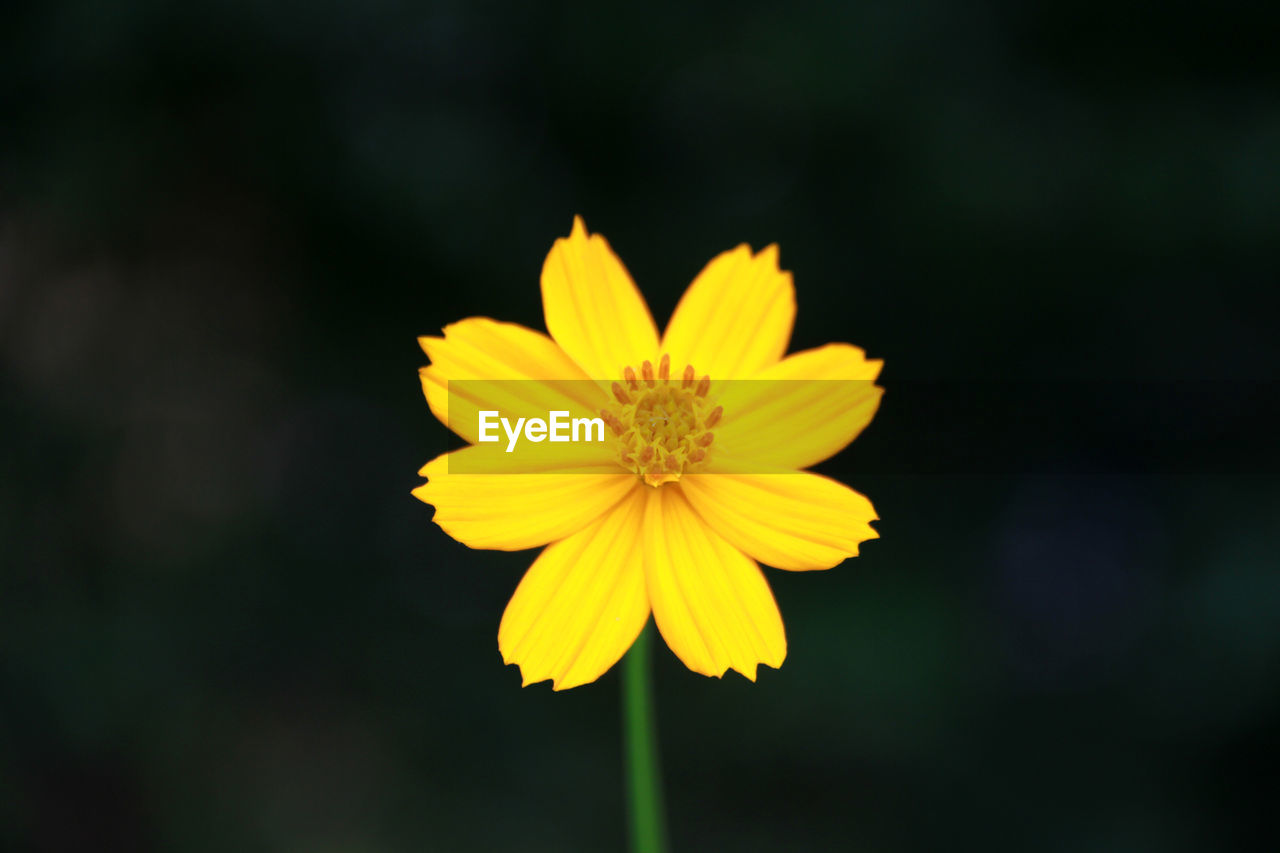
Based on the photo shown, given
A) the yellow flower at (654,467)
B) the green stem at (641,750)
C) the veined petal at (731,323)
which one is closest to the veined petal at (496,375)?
the yellow flower at (654,467)

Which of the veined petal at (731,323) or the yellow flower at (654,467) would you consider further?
the veined petal at (731,323)

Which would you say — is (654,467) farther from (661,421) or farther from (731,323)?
(731,323)

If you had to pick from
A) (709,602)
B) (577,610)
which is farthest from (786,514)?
(577,610)

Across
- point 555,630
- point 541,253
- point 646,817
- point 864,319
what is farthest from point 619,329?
point 864,319

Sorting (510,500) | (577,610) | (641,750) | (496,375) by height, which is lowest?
(641,750)

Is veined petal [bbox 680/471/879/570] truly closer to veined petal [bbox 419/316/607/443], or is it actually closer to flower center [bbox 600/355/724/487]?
flower center [bbox 600/355/724/487]

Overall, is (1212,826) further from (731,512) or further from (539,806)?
(731,512)

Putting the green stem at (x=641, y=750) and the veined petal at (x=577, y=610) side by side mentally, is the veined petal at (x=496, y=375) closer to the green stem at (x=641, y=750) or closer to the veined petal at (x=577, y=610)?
the veined petal at (x=577, y=610)
